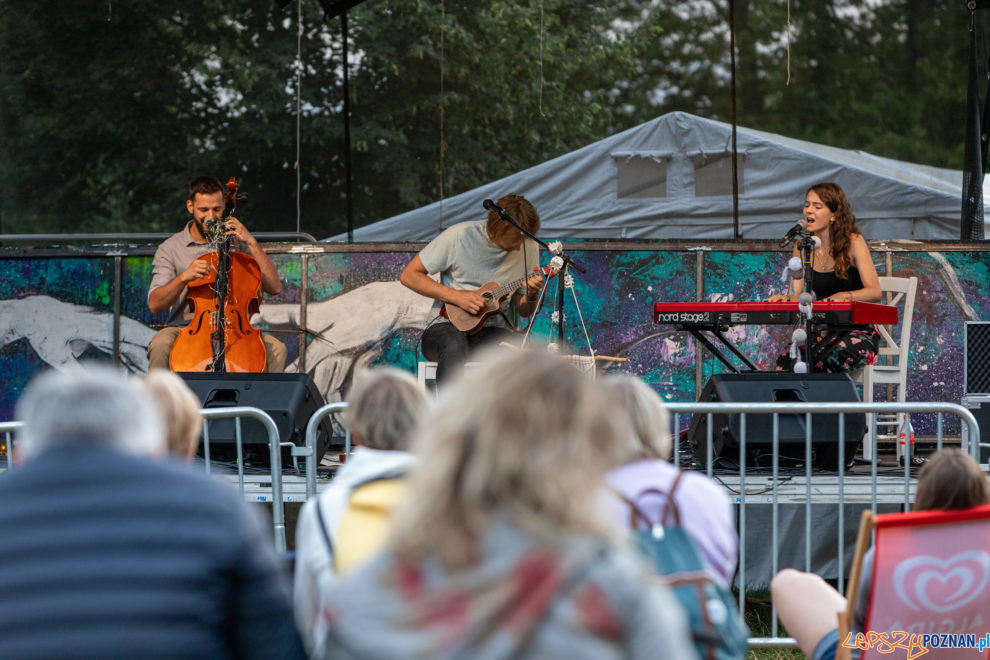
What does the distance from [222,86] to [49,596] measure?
7.91m

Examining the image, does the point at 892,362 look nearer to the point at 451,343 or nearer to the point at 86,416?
the point at 451,343

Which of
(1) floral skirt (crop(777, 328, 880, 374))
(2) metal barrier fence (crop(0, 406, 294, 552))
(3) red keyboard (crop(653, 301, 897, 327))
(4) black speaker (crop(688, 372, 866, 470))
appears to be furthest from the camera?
(1) floral skirt (crop(777, 328, 880, 374))

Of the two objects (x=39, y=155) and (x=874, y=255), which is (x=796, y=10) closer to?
(x=874, y=255)

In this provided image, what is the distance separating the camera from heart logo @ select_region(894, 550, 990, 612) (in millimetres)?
2686

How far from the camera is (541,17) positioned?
831 cm

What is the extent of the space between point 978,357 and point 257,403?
3663 millimetres

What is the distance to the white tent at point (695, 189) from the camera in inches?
308

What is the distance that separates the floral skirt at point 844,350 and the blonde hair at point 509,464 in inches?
180

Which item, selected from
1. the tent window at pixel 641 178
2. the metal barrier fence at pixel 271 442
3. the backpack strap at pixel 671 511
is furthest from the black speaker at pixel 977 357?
the backpack strap at pixel 671 511

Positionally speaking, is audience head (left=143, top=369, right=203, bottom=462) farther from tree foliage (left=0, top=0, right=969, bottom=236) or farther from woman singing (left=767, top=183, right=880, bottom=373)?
tree foliage (left=0, top=0, right=969, bottom=236)

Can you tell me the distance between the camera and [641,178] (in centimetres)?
817

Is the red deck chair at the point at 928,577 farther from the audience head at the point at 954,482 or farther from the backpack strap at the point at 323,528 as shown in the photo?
the backpack strap at the point at 323,528

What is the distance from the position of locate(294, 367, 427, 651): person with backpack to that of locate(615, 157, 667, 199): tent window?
19.6 feet

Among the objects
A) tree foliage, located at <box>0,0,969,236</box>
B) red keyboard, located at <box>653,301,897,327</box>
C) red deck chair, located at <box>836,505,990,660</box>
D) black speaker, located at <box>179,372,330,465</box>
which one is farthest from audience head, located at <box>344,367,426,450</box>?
tree foliage, located at <box>0,0,969,236</box>
